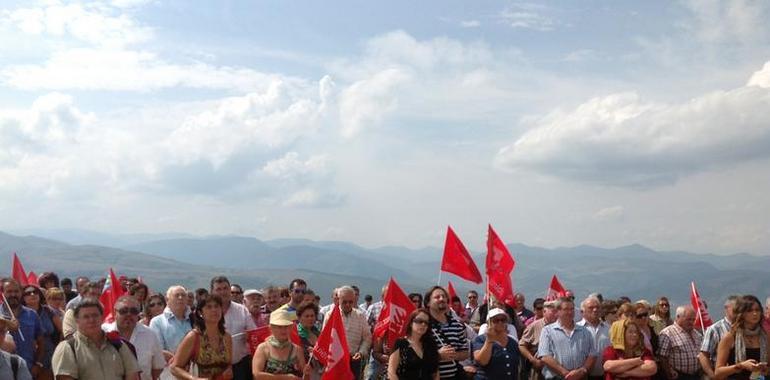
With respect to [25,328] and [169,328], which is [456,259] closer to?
[169,328]

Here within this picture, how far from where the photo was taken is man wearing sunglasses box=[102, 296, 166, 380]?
26.8ft

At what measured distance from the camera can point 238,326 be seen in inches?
387

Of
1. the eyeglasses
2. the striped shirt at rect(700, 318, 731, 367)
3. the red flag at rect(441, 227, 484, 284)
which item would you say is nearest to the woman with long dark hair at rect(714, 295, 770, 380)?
the striped shirt at rect(700, 318, 731, 367)

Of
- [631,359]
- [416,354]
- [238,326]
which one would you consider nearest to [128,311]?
[238,326]

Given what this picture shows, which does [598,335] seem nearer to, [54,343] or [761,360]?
[761,360]

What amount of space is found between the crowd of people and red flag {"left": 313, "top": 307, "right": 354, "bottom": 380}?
0.25 metres

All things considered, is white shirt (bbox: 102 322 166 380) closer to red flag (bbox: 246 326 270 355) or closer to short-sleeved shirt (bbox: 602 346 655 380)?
red flag (bbox: 246 326 270 355)

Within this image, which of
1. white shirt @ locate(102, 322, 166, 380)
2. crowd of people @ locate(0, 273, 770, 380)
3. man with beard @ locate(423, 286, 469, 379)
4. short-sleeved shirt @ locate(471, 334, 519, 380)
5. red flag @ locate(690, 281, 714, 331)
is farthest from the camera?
red flag @ locate(690, 281, 714, 331)

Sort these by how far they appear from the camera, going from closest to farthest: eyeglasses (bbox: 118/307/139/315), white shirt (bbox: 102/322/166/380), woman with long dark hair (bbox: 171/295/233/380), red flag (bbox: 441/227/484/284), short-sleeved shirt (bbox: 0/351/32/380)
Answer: short-sleeved shirt (bbox: 0/351/32/380) → woman with long dark hair (bbox: 171/295/233/380) → white shirt (bbox: 102/322/166/380) → eyeglasses (bbox: 118/307/139/315) → red flag (bbox: 441/227/484/284)

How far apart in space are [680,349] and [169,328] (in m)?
7.00

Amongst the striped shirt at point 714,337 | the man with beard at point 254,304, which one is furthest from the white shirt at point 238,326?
the striped shirt at point 714,337

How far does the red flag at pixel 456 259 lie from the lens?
13.5 m

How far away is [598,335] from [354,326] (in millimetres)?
3438

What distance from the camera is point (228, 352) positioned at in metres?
7.95
